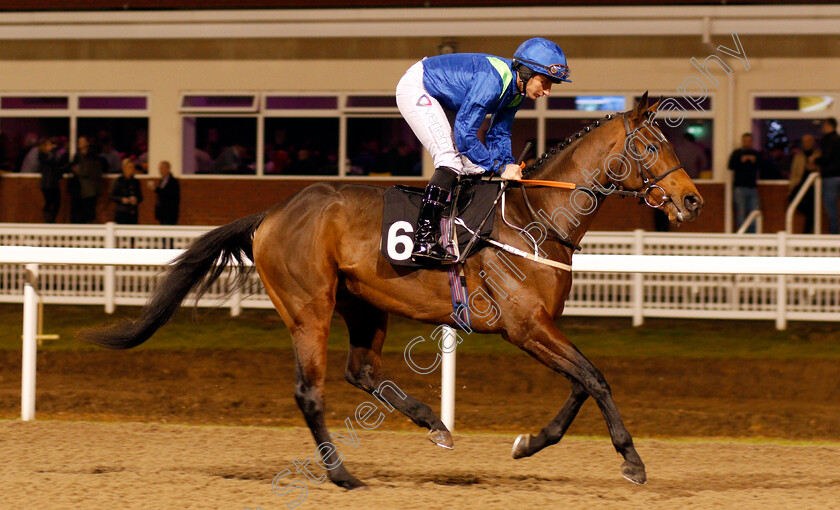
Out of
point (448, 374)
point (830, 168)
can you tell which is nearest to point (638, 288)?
point (830, 168)

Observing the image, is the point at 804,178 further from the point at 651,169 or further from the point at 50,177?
the point at 50,177

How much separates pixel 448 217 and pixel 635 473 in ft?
3.97

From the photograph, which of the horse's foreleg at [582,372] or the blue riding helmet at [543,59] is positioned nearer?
the horse's foreleg at [582,372]

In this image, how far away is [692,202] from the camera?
13.5 ft

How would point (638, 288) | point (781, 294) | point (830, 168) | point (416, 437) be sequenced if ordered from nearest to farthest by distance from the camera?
point (416, 437)
point (781, 294)
point (638, 288)
point (830, 168)

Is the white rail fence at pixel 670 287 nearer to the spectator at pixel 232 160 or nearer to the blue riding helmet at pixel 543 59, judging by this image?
the spectator at pixel 232 160

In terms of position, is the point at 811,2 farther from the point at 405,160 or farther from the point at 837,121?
the point at 405,160

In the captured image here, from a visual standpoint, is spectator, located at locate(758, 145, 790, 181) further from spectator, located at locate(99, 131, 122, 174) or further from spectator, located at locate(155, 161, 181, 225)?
spectator, located at locate(99, 131, 122, 174)

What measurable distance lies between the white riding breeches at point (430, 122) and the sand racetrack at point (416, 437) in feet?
4.15

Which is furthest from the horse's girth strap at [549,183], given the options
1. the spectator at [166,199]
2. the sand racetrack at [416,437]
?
the spectator at [166,199]

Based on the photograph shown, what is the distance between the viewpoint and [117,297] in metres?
9.53

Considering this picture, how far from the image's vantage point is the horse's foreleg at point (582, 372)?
3984 mm

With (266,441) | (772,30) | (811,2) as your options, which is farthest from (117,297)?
(811,2)

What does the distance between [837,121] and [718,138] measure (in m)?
1.22
